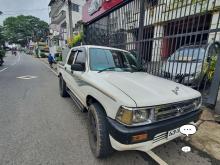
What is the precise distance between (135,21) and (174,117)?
5.72 metres

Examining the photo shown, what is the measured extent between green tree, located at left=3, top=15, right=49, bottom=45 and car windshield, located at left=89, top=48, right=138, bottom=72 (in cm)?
8768

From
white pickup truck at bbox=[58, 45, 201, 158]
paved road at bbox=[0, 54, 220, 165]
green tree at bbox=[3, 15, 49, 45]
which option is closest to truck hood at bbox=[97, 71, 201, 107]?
white pickup truck at bbox=[58, 45, 201, 158]

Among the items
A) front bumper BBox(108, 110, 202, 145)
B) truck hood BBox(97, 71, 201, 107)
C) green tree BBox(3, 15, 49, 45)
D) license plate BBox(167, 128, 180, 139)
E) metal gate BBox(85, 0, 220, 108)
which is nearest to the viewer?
front bumper BBox(108, 110, 202, 145)

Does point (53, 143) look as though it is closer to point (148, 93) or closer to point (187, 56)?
point (148, 93)

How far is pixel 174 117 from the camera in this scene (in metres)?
2.23

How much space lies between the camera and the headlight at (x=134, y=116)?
1.91 meters

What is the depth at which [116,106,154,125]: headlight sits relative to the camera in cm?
191

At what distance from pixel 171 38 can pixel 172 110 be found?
352 cm

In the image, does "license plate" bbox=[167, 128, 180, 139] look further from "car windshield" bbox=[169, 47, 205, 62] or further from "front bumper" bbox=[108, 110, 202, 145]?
"car windshield" bbox=[169, 47, 205, 62]

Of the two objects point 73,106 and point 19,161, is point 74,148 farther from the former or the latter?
point 73,106

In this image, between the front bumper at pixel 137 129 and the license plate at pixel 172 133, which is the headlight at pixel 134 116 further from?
the license plate at pixel 172 133

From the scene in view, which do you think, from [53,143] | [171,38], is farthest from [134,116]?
[171,38]

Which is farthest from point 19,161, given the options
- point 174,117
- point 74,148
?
point 174,117

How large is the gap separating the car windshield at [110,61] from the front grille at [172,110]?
1.44 m
